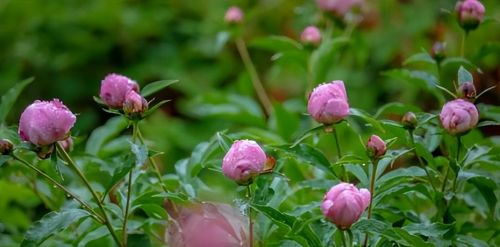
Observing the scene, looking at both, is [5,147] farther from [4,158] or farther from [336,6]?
[336,6]

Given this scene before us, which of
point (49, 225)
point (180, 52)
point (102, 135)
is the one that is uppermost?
point (49, 225)

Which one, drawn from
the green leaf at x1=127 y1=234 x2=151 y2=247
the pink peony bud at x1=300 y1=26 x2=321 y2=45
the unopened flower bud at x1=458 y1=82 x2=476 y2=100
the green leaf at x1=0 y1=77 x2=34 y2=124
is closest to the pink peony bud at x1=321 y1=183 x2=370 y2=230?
the unopened flower bud at x1=458 y1=82 x2=476 y2=100

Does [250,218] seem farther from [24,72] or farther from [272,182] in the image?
[24,72]

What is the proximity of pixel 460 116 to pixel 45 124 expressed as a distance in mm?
465

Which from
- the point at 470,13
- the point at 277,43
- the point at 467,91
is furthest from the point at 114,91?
the point at 277,43

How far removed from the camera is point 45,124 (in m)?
0.97

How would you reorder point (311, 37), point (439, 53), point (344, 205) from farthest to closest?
1. point (311, 37)
2. point (439, 53)
3. point (344, 205)

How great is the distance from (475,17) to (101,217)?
1.97ft

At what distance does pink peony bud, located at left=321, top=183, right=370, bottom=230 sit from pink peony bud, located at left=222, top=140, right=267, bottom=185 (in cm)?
9

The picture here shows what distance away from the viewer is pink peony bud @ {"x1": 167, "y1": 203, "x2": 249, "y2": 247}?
99 centimetres

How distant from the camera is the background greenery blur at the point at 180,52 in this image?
2.36m

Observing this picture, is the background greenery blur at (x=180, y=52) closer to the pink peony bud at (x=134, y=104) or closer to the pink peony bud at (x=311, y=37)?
the pink peony bud at (x=311, y=37)

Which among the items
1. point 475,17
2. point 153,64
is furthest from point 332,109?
point 153,64

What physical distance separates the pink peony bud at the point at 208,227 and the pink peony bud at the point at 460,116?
0.90 feet
